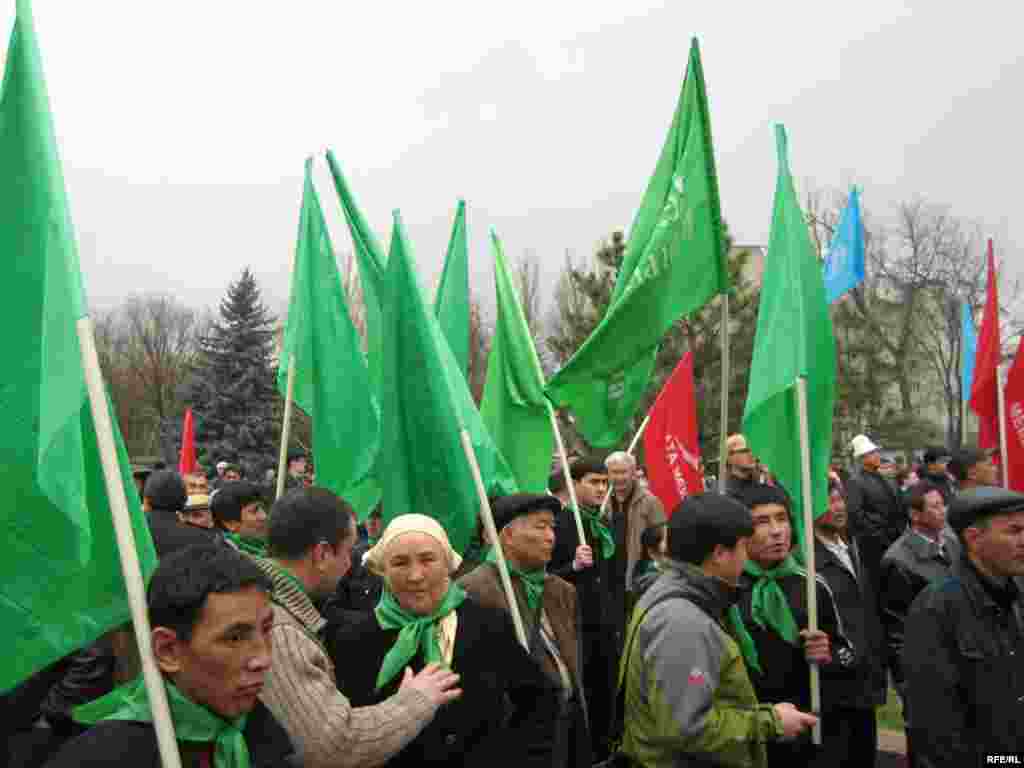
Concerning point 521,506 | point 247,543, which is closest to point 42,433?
point 521,506

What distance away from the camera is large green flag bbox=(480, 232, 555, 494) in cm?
772

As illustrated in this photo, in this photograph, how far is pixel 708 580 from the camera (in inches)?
150

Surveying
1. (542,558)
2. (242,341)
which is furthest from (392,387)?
(242,341)

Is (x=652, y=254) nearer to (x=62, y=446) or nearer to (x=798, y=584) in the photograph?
(x=798, y=584)

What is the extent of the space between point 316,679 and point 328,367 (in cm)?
370

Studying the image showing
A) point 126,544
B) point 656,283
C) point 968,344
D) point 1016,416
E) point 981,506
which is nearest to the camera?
point 126,544

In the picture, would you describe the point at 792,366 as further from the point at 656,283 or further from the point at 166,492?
the point at 166,492

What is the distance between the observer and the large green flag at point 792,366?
4.86 m

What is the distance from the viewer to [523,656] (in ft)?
12.0

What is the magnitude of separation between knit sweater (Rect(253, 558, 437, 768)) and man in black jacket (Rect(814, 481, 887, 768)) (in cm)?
243

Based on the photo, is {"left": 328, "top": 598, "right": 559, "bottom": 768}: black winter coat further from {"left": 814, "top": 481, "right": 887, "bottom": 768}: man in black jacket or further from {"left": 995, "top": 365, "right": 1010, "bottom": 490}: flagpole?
{"left": 995, "top": 365, "right": 1010, "bottom": 490}: flagpole

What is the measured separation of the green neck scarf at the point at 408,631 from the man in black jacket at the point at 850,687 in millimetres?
2180

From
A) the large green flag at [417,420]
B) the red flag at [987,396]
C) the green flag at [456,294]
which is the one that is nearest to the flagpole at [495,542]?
the large green flag at [417,420]

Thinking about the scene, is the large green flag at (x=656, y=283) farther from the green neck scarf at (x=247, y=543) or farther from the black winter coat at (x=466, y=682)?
the black winter coat at (x=466, y=682)
